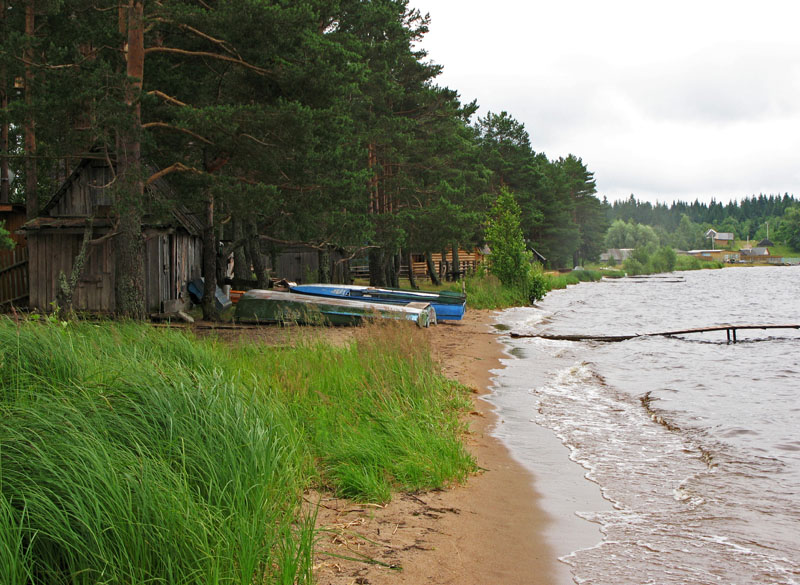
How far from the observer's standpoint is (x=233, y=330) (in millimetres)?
15742

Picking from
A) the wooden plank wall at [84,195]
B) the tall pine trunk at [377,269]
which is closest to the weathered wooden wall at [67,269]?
the wooden plank wall at [84,195]

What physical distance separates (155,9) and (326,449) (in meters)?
11.9

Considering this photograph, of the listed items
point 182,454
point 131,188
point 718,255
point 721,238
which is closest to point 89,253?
point 131,188

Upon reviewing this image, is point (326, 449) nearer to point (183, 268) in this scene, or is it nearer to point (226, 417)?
point (226, 417)

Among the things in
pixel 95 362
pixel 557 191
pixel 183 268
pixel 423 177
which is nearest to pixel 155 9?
pixel 183 268

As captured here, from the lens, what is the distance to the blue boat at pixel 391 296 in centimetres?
2111

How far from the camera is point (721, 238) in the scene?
19338cm

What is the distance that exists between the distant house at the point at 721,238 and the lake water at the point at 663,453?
18854 centimetres

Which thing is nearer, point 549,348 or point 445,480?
point 445,480

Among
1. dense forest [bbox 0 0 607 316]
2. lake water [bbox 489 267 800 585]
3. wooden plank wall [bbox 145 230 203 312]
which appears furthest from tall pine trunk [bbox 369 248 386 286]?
lake water [bbox 489 267 800 585]

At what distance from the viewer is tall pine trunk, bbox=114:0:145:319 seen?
46.9 ft

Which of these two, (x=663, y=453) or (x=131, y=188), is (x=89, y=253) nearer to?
(x=131, y=188)

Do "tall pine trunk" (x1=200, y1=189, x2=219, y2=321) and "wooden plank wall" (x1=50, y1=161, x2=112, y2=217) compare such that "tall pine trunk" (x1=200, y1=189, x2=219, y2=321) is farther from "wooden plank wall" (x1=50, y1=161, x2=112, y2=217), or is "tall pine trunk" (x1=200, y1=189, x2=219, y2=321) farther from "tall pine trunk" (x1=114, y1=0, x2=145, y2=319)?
"tall pine trunk" (x1=114, y1=0, x2=145, y2=319)

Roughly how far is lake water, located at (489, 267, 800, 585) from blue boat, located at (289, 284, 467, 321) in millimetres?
3641
